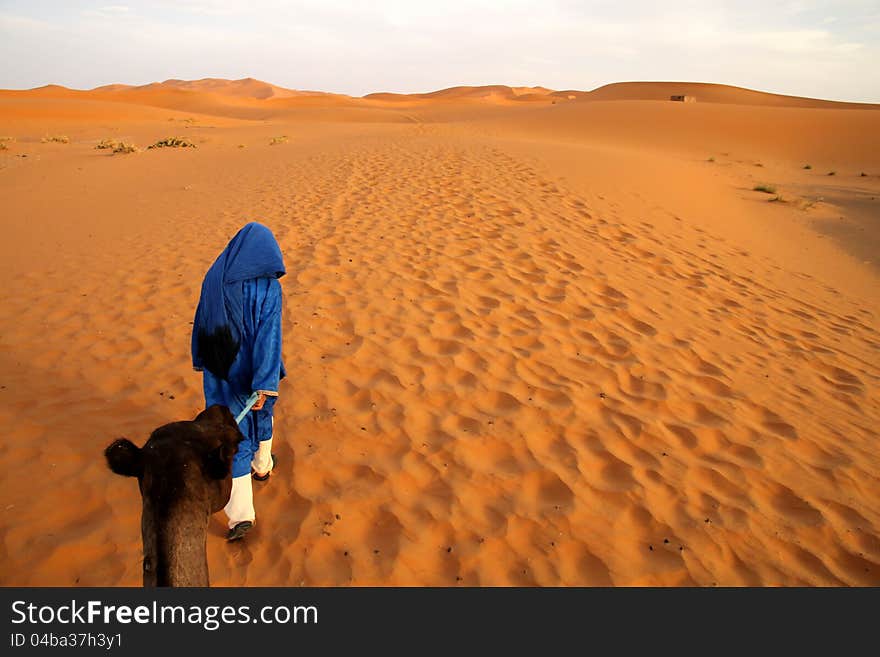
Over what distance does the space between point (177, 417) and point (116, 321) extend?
2022mm

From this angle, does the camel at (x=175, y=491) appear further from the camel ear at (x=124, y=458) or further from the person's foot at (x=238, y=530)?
the person's foot at (x=238, y=530)

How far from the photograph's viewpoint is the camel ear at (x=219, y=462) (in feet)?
5.24

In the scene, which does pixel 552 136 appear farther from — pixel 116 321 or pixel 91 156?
pixel 116 321

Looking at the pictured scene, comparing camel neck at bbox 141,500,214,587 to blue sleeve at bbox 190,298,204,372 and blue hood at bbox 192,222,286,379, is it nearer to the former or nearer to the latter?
blue hood at bbox 192,222,286,379

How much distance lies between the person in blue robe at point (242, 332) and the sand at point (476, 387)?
0.45 m

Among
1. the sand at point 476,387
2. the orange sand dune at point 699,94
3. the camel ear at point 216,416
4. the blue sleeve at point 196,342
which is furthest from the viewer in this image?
the orange sand dune at point 699,94

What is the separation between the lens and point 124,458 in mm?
1498

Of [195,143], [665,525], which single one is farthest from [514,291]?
[195,143]

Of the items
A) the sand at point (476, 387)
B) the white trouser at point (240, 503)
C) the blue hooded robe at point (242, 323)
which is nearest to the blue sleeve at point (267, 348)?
the blue hooded robe at point (242, 323)

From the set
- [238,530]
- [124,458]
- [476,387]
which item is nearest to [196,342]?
[238,530]

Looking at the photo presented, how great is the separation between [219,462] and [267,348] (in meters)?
0.99

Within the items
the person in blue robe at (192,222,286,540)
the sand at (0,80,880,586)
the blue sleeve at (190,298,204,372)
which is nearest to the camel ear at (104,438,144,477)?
the person in blue robe at (192,222,286,540)

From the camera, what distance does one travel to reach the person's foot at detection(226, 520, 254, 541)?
8.84ft

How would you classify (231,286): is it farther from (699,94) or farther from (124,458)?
(699,94)
